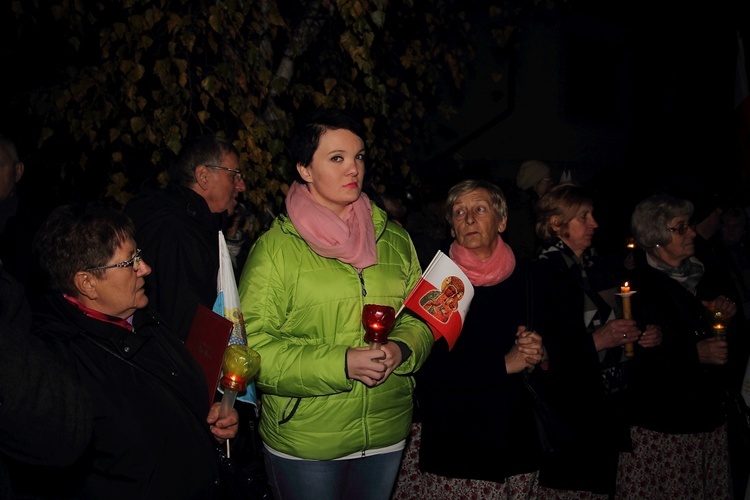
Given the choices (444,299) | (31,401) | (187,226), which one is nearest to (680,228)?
(444,299)

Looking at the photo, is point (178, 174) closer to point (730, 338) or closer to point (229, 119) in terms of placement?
point (229, 119)

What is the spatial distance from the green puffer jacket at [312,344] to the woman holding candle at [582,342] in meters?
1.08

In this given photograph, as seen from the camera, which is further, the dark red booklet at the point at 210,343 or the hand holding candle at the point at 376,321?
the hand holding candle at the point at 376,321

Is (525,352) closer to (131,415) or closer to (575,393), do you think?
(575,393)

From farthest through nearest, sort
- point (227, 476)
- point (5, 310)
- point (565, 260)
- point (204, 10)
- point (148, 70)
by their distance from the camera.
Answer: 1. point (148, 70)
2. point (204, 10)
3. point (565, 260)
4. point (227, 476)
5. point (5, 310)

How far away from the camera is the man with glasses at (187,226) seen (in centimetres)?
356

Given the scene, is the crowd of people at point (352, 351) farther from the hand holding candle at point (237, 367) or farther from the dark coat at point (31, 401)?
the hand holding candle at point (237, 367)

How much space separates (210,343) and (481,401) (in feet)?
5.21

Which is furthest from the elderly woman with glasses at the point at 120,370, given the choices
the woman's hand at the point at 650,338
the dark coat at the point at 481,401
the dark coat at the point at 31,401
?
the woman's hand at the point at 650,338

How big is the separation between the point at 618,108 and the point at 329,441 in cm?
1388

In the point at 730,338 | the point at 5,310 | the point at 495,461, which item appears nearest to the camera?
the point at 5,310

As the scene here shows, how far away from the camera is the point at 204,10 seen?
205 inches

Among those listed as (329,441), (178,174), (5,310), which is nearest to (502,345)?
(329,441)

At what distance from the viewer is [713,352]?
4.30 meters
